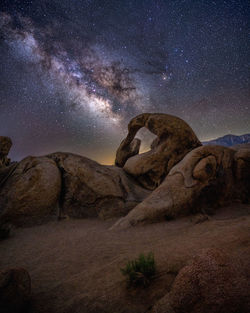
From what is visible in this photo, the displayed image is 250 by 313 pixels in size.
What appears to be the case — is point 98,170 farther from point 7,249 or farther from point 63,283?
point 63,283

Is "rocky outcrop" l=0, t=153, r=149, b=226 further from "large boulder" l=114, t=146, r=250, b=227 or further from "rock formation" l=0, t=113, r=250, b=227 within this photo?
"large boulder" l=114, t=146, r=250, b=227

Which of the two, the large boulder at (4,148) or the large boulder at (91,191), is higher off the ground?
the large boulder at (4,148)

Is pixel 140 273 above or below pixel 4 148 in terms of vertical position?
below

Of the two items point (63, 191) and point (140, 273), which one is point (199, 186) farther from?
point (63, 191)

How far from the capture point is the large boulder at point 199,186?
4.90 meters

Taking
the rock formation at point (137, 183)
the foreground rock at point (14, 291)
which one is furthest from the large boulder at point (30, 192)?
the foreground rock at point (14, 291)

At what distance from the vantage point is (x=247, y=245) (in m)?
2.07

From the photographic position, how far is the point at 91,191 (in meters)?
6.51

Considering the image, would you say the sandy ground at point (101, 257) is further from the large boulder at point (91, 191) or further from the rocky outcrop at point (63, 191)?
the large boulder at point (91, 191)

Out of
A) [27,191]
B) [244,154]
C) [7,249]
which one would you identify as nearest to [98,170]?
[27,191]

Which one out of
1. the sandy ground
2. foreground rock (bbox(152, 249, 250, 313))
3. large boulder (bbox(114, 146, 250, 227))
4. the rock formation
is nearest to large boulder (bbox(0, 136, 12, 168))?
the rock formation

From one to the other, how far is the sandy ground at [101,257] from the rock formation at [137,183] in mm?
568

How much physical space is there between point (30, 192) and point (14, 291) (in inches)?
176

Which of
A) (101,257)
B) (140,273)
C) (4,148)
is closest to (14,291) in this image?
(140,273)
